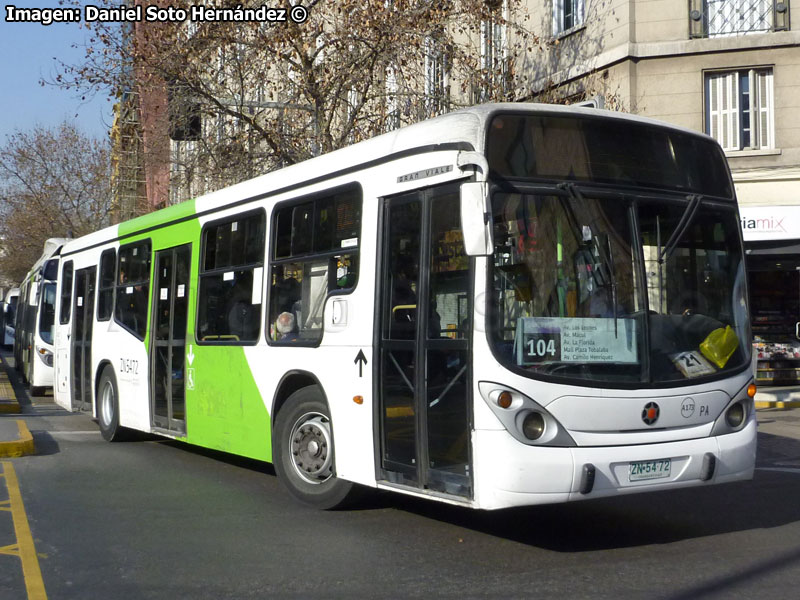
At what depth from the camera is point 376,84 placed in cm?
1919

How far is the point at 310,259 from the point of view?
27.5 feet

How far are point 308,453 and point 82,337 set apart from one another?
7162 millimetres

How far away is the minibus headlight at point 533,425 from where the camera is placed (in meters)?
6.32

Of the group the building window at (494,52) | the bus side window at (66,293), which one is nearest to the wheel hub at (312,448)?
the bus side window at (66,293)

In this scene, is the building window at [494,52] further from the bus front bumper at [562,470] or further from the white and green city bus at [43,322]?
the bus front bumper at [562,470]

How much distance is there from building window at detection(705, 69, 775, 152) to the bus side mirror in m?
16.1

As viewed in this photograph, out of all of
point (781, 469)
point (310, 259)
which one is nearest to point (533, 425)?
point (310, 259)

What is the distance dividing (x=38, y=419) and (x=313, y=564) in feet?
37.7

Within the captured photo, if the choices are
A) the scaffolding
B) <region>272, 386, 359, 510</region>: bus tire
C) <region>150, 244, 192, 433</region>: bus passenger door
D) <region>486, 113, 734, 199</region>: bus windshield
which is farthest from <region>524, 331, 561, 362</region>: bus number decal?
the scaffolding

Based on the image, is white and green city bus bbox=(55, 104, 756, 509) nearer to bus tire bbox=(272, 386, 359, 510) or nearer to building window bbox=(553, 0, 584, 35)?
bus tire bbox=(272, 386, 359, 510)

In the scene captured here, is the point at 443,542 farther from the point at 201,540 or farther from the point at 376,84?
the point at 376,84

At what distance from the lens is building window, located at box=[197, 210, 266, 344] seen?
9.26 meters

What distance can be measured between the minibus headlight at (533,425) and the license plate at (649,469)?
0.65 m

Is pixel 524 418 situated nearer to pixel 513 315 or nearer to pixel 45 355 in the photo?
pixel 513 315
